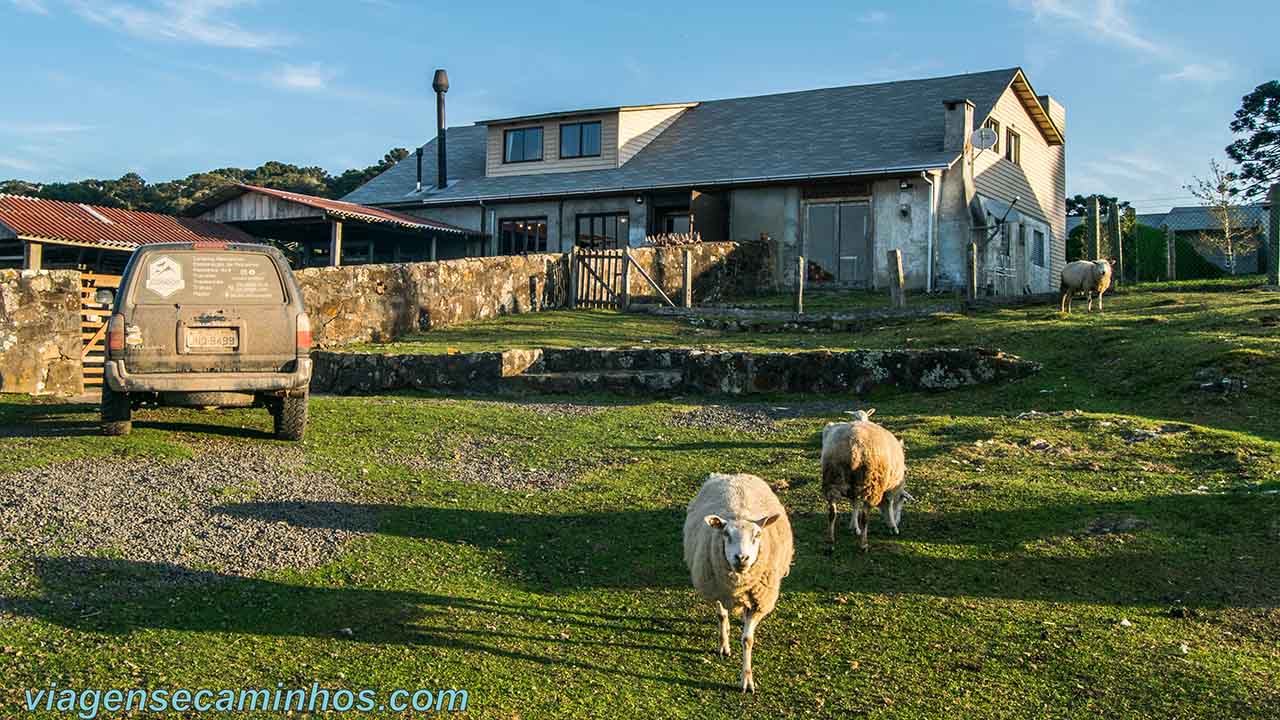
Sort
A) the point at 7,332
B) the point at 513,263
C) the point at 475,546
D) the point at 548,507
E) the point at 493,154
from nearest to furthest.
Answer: the point at 475,546 → the point at 548,507 → the point at 7,332 → the point at 513,263 → the point at 493,154

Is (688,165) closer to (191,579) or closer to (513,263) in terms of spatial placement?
(513,263)

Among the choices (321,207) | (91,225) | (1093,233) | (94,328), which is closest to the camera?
(94,328)

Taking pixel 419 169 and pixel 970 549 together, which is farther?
pixel 419 169

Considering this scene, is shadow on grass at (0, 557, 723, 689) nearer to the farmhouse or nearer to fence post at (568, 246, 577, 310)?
fence post at (568, 246, 577, 310)

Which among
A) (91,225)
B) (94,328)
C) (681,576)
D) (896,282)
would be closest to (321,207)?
(91,225)

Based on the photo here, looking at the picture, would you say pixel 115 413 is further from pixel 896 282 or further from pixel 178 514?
pixel 896 282

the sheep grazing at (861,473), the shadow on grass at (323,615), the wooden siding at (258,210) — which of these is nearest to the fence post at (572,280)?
the wooden siding at (258,210)

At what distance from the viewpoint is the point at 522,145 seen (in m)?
36.8

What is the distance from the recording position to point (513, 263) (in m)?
23.9

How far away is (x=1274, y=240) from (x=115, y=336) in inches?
863

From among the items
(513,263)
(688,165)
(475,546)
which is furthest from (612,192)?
(475,546)

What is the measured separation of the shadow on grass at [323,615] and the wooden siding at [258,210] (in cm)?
2367

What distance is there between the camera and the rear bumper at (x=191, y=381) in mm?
10008

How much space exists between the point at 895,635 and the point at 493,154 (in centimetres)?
3300
